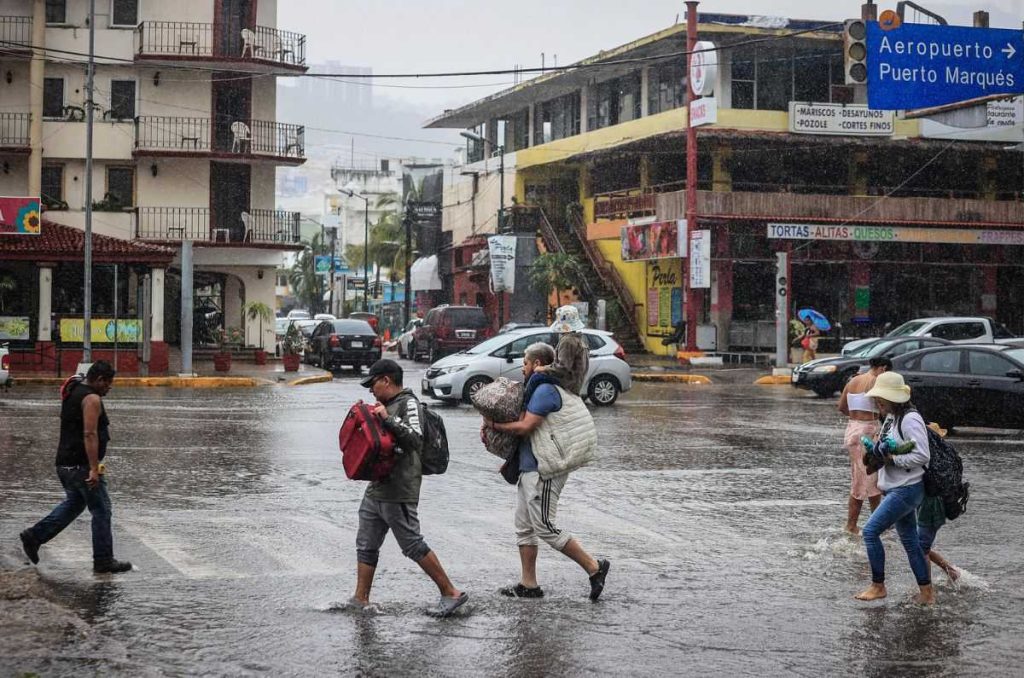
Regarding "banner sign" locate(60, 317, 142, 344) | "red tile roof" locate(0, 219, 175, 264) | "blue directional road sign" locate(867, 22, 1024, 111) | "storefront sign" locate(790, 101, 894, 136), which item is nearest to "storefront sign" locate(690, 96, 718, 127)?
"storefront sign" locate(790, 101, 894, 136)

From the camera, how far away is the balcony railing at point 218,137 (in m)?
45.2

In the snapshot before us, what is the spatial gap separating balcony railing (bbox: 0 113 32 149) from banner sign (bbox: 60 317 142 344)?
10.4 metres

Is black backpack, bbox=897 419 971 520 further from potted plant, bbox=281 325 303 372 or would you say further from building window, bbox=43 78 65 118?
building window, bbox=43 78 65 118

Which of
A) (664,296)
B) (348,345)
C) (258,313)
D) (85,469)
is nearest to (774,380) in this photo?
(348,345)

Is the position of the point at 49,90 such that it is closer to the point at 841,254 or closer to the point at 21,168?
the point at 21,168

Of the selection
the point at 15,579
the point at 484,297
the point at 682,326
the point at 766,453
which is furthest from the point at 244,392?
the point at 484,297

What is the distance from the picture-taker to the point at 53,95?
1768 inches

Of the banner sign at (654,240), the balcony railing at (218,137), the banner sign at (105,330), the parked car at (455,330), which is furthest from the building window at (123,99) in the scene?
the banner sign at (654,240)

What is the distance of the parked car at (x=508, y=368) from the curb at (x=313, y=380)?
7719mm

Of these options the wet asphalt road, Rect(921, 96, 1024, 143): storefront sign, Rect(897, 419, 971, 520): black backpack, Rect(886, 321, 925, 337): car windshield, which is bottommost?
the wet asphalt road

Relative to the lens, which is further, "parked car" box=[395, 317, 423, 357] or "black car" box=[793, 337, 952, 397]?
A: "parked car" box=[395, 317, 423, 357]

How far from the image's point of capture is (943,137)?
157ft

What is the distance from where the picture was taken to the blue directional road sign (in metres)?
24.5

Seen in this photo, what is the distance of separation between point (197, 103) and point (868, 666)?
41687mm
